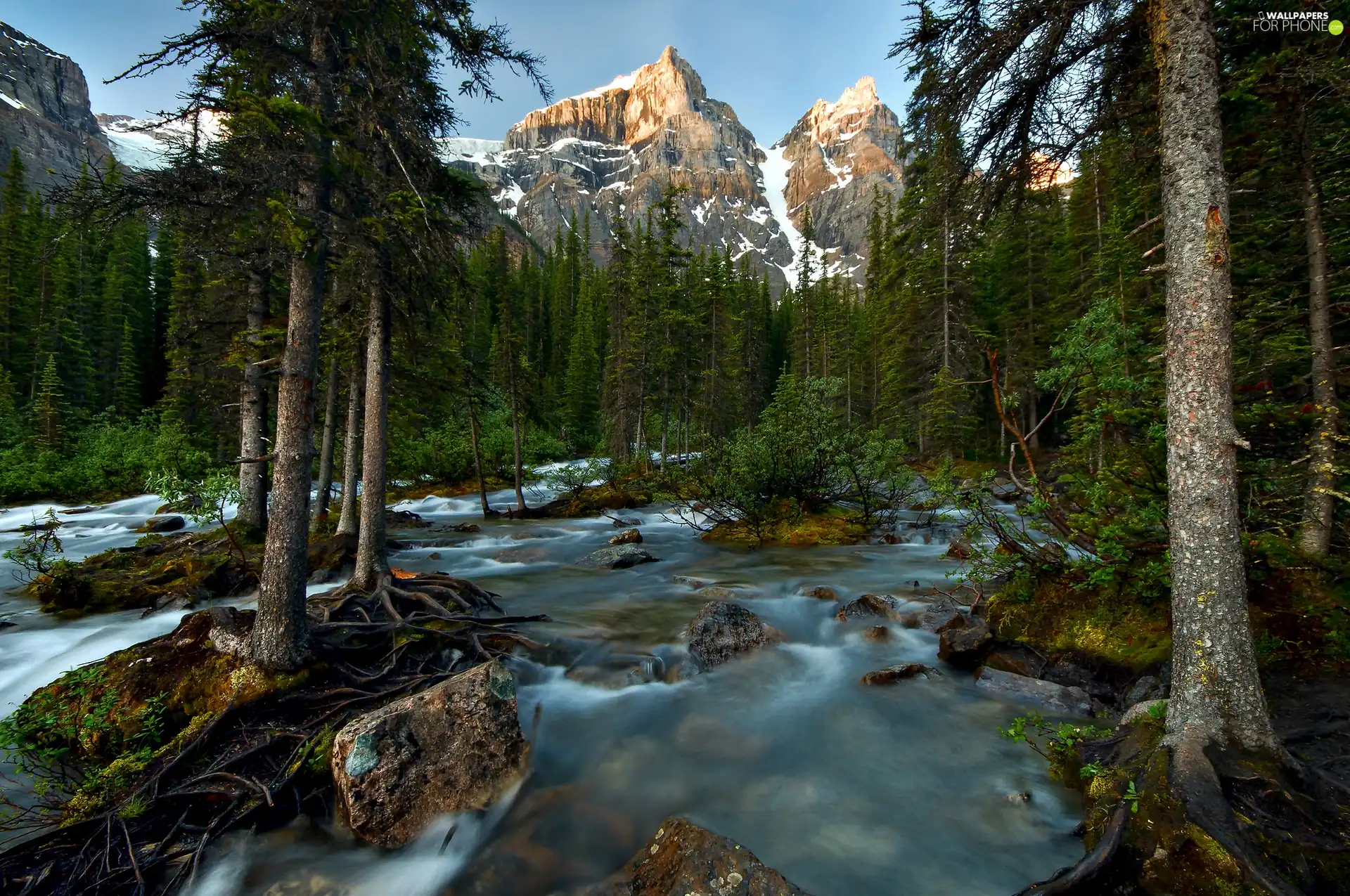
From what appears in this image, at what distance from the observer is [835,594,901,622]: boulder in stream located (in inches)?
376

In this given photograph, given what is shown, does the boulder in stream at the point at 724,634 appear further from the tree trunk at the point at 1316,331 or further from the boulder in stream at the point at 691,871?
the tree trunk at the point at 1316,331

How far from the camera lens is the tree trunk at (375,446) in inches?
357

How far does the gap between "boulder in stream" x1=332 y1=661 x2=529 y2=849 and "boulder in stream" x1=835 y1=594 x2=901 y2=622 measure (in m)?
6.20

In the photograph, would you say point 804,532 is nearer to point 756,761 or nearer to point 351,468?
point 756,761

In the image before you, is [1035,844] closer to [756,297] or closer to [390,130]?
[390,130]

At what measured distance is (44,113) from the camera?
126 metres

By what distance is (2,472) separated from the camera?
24.5 m

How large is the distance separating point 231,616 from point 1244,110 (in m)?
13.7

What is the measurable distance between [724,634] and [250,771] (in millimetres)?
6023

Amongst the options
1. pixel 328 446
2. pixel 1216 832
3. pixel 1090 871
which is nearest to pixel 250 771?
pixel 1090 871

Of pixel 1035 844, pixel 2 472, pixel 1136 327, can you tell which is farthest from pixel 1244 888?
pixel 2 472

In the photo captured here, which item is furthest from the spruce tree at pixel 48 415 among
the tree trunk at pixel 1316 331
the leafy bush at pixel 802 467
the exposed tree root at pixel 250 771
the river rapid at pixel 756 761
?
the tree trunk at pixel 1316 331

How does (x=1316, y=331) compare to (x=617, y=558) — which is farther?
(x=617, y=558)

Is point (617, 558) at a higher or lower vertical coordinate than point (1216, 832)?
lower
